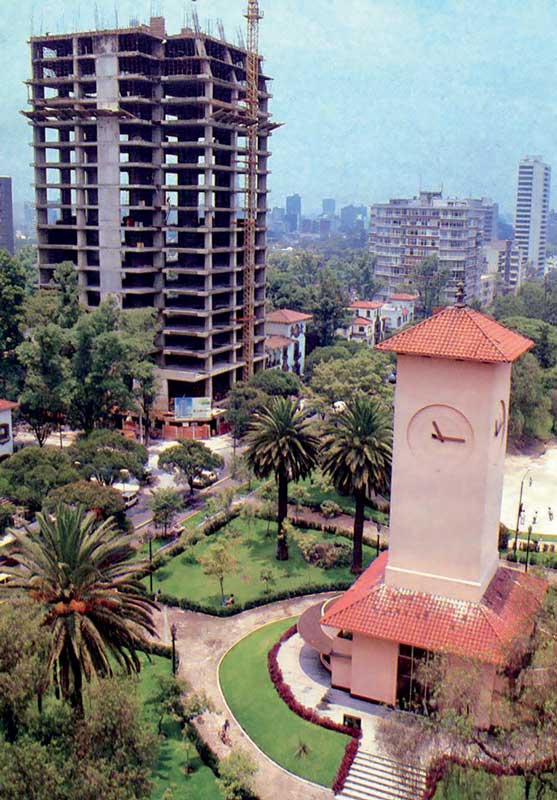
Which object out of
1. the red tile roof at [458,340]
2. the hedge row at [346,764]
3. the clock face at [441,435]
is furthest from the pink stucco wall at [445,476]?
the hedge row at [346,764]

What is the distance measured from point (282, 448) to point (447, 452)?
1656 cm

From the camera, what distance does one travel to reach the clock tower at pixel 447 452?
34406 mm

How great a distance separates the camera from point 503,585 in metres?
37.2

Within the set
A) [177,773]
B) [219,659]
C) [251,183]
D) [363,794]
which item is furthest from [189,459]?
[251,183]

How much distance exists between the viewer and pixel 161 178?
87438 mm

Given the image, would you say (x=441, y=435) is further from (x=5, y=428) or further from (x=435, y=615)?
(x=5, y=428)

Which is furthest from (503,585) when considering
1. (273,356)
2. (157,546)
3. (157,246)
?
(273,356)

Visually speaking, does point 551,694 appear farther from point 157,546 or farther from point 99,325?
point 99,325

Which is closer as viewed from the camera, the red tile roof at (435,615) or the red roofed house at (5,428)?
the red tile roof at (435,615)

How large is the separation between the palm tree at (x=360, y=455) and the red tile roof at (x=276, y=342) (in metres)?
53.5

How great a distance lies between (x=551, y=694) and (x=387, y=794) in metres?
10.7

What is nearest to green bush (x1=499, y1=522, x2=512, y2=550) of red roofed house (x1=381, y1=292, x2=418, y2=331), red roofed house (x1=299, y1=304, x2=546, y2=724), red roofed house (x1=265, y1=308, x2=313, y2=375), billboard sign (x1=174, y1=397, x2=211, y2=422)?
red roofed house (x1=299, y1=304, x2=546, y2=724)

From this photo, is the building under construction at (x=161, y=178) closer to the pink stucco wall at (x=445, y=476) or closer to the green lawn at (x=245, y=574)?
the green lawn at (x=245, y=574)

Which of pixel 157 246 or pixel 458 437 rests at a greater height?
pixel 157 246
